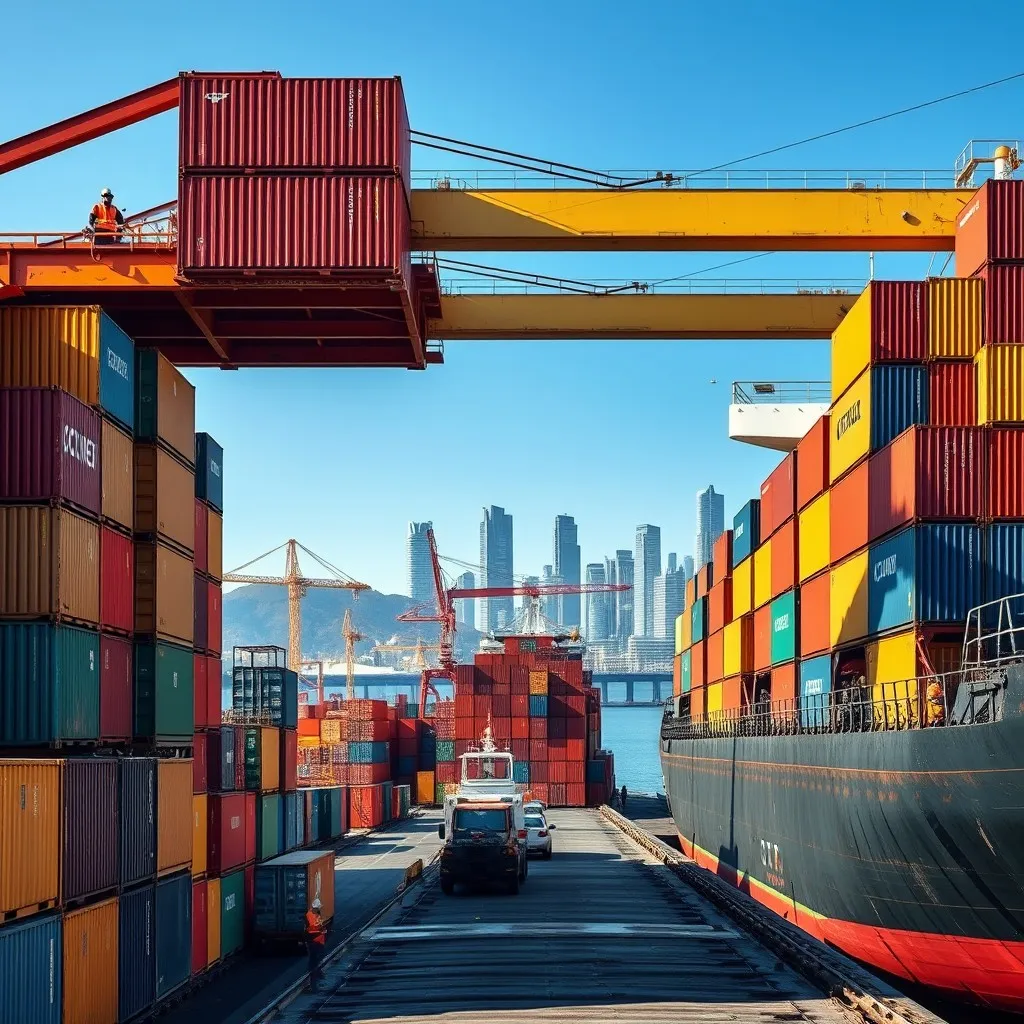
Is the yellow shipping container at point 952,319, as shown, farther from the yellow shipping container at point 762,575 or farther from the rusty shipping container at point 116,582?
the rusty shipping container at point 116,582

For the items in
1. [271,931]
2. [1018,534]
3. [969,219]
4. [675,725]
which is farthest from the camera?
[675,725]

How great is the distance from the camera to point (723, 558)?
48188 mm

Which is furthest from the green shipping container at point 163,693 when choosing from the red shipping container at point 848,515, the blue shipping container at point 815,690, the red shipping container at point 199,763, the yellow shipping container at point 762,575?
the yellow shipping container at point 762,575

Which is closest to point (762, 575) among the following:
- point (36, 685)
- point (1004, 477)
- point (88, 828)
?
point (1004, 477)

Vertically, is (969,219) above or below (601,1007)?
above

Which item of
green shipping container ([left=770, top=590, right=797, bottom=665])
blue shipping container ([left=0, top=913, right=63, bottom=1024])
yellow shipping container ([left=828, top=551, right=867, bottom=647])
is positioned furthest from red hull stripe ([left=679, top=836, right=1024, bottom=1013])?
blue shipping container ([left=0, top=913, right=63, bottom=1024])

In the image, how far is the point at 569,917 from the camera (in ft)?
88.1

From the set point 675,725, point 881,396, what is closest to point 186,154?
point 881,396

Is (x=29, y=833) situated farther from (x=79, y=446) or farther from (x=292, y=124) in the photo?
(x=292, y=124)

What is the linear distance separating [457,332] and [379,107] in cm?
668

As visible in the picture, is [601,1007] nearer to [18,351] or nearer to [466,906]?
[466,906]

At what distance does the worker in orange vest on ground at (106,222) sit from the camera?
2370cm

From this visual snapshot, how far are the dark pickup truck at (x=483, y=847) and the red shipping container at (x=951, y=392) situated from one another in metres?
13.1

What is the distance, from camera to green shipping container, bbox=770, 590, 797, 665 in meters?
33.3
